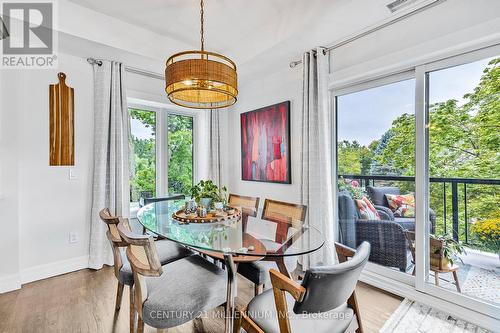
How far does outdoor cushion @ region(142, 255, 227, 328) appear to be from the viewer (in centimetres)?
128

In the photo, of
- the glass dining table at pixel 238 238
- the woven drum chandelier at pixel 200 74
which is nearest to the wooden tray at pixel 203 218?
the glass dining table at pixel 238 238

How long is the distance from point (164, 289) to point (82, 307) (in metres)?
1.18

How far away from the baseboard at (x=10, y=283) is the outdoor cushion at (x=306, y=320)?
252 centimetres

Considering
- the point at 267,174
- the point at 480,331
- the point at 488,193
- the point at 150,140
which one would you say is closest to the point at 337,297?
the point at 480,331

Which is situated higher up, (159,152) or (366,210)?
(159,152)

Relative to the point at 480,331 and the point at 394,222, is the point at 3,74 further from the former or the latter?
the point at 480,331

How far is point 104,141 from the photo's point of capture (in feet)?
9.29

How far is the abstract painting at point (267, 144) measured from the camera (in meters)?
3.17

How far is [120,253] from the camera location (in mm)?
1787

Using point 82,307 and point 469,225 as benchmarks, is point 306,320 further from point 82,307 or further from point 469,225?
point 82,307

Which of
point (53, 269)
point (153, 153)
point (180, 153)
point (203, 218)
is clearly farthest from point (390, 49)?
point (53, 269)

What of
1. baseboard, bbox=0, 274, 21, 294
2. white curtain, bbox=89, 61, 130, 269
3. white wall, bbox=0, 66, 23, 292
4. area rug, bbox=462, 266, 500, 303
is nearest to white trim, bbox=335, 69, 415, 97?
area rug, bbox=462, 266, 500, 303

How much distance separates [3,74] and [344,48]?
340 centimetres

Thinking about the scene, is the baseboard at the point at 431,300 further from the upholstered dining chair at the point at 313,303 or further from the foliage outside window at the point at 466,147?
the upholstered dining chair at the point at 313,303
